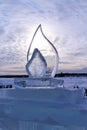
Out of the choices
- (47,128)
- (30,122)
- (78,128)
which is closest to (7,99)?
(30,122)

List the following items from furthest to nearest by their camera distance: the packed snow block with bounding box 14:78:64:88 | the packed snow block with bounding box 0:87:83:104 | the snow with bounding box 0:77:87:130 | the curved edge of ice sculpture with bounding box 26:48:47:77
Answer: the curved edge of ice sculpture with bounding box 26:48:47:77
the packed snow block with bounding box 14:78:64:88
the packed snow block with bounding box 0:87:83:104
the snow with bounding box 0:77:87:130

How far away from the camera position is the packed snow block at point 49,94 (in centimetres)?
529

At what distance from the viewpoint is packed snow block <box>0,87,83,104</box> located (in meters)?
5.29

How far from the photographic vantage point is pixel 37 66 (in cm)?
729

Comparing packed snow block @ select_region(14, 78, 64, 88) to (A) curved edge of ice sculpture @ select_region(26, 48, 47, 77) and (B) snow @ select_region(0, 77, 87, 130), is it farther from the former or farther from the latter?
(B) snow @ select_region(0, 77, 87, 130)

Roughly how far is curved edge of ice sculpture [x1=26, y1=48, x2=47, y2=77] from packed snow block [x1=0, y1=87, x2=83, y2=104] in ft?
4.84

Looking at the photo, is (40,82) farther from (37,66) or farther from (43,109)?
(43,109)

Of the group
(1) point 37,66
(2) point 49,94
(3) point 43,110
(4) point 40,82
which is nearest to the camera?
(3) point 43,110

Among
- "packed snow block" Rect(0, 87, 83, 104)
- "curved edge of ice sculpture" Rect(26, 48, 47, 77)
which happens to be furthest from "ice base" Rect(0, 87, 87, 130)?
"curved edge of ice sculpture" Rect(26, 48, 47, 77)

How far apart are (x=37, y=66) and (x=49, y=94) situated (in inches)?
77.7

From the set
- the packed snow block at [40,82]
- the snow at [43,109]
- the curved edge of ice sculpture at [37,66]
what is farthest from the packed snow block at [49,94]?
the curved edge of ice sculpture at [37,66]

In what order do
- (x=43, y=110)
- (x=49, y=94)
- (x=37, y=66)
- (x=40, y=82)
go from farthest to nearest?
(x=37, y=66) → (x=40, y=82) → (x=49, y=94) → (x=43, y=110)

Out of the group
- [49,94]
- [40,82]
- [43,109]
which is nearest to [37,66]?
[40,82]

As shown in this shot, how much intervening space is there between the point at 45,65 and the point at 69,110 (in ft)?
8.29
